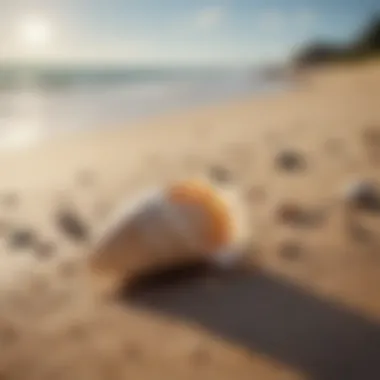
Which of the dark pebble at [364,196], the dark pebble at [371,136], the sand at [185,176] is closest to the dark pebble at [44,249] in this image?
the sand at [185,176]

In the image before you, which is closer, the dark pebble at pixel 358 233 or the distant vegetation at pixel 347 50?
the dark pebble at pixel 358 233

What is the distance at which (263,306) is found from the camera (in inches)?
29.0

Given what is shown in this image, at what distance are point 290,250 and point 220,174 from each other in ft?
0.79

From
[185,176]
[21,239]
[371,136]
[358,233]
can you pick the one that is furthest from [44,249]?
[371,136]

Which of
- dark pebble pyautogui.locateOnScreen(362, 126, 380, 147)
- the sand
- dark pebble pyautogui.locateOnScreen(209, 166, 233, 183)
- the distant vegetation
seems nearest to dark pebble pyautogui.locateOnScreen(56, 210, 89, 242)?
the sand

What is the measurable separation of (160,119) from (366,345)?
0.81 metres

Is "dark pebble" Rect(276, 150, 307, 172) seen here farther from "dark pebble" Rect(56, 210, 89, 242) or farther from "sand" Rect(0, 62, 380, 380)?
"dark pebble" Rect(56, 210, 89, 242)

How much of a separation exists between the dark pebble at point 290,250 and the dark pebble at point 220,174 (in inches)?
Result: 8.0

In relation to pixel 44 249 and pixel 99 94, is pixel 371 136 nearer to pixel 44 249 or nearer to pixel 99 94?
pixel 44 249

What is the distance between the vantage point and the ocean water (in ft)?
4.38

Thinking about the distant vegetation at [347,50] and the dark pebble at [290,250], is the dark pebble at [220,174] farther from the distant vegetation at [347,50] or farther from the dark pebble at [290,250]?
the distant vegetation at [347,50]

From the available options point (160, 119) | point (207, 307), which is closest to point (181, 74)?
point (160, 119)

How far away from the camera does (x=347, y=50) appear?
1398 millimetres

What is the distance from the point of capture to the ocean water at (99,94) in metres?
1.33
